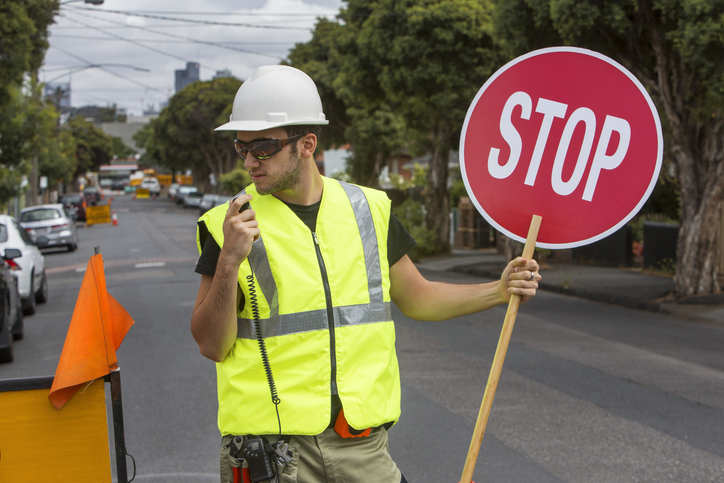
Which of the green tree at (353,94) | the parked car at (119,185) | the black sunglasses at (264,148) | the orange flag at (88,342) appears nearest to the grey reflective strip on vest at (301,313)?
the black sunglasses at (264,148)

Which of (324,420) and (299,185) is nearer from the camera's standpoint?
(324,420)

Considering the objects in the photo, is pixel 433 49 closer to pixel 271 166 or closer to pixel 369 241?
pixel 369 241

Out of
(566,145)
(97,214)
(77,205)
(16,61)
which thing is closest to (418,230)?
(16,61)

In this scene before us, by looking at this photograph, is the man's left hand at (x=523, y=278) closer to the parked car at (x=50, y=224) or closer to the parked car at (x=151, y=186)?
the parked car at (x=50, y=224)

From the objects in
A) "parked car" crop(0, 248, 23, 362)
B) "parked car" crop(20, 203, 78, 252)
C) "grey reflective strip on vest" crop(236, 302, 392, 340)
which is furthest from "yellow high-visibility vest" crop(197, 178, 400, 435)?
"parked car" crop(20, 203, 78, 252)

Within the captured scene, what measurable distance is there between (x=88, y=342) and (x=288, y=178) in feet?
2.80

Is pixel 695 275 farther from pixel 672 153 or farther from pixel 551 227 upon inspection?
pixel 551 227

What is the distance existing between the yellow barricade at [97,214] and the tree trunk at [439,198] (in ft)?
78.3

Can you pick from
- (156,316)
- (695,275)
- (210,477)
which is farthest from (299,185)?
(695,275)

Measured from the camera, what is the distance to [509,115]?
2564mm

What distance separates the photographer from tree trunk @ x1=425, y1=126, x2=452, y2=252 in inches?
943

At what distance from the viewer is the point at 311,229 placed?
2.47 m

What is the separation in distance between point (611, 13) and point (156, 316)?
8.43m

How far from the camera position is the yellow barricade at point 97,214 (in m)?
42.1
